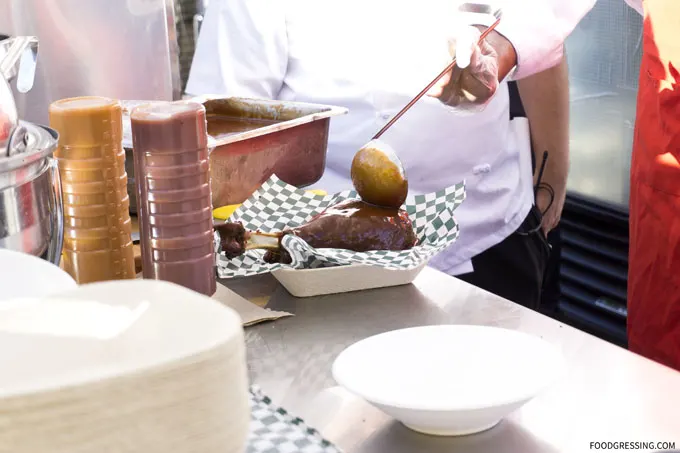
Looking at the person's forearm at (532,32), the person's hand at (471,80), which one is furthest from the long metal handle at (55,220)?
the person's forearm at (532,32)

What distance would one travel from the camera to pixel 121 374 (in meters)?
0.48

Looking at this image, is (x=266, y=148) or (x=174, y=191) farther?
(x=266, y=148)

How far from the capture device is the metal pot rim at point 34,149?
34.6 inches

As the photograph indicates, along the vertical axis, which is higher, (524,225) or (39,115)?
(39,115)

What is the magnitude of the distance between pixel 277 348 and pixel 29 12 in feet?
3.11

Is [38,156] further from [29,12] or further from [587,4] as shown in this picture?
[587,4]

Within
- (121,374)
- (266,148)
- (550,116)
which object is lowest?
(550,116)

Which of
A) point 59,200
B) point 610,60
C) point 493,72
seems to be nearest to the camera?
point 59,200

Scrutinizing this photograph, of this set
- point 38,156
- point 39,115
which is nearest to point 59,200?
point 38,156

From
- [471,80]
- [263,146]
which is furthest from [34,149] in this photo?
[471,80]

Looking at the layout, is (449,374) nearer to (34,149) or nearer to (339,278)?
(339,278)

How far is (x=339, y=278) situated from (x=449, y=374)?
35 cm

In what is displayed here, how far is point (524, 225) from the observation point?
8.00 ft

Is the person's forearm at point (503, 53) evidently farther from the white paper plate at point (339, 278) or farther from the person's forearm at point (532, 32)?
the white paper plate at point (339, 278)
